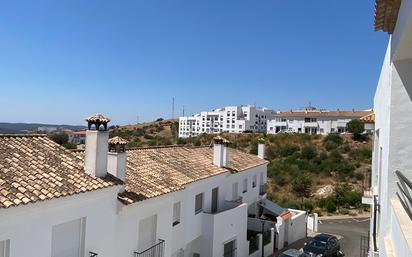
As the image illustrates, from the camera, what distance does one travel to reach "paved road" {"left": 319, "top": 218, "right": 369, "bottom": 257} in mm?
30538

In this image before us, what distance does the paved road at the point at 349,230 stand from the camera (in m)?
30.5

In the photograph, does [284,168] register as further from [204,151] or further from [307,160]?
[204,151]

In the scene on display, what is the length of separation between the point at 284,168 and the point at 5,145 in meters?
52.8

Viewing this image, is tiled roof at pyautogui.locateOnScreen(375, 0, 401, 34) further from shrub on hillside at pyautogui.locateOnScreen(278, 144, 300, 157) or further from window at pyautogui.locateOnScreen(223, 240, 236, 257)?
shrub on hillside at pyautogui.locateOnScreen(278, 144, 300, 157)

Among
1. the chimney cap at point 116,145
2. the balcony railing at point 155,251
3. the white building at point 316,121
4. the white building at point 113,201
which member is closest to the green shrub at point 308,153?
the white building at point 316,121

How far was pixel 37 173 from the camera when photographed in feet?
36.3

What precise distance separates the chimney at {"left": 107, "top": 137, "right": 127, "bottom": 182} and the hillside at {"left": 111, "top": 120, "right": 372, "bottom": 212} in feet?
102

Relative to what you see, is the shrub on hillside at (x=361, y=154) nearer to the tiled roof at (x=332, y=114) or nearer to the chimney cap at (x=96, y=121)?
the tiled roof at (x=332, y=114)

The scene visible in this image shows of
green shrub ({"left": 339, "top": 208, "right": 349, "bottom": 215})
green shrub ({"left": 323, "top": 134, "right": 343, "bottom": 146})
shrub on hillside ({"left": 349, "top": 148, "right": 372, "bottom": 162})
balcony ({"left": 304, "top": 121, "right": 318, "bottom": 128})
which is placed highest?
balcony ({"left": 304, "top": 121, "right": 318, "bottom": 128})

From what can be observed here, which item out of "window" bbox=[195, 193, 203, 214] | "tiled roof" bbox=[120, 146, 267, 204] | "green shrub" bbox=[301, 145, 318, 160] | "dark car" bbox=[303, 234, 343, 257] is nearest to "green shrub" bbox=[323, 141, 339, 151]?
"green shrub" bbox=[301, 145, 318, 160]

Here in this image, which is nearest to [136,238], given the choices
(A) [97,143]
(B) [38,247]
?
(A) [97,143]

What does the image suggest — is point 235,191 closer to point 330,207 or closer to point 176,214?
point 176,214

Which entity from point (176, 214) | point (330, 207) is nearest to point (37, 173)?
point (176, 214)

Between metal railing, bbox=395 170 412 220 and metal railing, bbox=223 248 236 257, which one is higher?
metal railing, bbox=395 170 412 220
